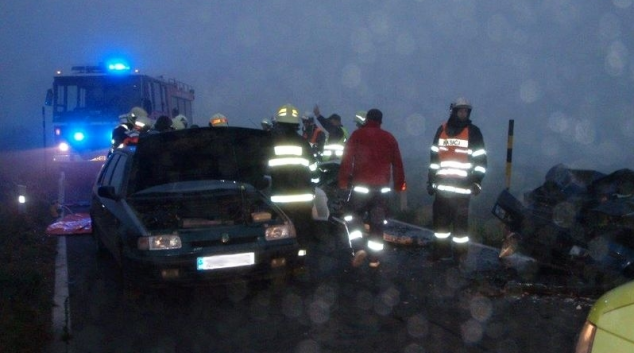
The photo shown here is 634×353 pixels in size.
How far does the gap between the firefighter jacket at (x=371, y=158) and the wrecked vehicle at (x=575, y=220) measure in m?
1.38

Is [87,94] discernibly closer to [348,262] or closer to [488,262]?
[348,262]

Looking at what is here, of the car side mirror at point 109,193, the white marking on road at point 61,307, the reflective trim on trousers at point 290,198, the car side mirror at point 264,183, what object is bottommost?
the white marking on road at point 61,307

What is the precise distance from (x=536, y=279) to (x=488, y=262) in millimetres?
1113

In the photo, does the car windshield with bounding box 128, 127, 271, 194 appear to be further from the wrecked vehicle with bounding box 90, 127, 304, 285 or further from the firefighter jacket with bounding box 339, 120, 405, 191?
the firefighter jacket with bounding box 339, 120, 405, 191

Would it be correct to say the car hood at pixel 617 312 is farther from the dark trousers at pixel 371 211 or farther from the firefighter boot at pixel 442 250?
the firefighter boot at pixel 442 250

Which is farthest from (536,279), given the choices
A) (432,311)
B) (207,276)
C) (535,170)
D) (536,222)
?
(535,170)

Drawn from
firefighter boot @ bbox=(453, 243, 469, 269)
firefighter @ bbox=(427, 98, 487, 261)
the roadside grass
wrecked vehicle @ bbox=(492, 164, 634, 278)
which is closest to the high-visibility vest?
firefighter @ bbox=(427, 98, 487, 261)

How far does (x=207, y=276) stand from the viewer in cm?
768

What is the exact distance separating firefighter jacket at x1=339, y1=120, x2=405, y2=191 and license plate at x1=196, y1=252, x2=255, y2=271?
2.20 m

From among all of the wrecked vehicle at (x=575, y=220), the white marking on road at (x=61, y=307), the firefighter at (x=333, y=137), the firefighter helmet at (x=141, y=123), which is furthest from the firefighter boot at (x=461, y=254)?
the firefighter helmet at (x=141, y=123)

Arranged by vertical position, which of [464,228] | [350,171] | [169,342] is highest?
[350,171]

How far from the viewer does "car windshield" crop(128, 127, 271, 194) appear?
29.8 ft

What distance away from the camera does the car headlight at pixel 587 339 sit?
3.17m

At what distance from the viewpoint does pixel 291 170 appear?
30.8ft
